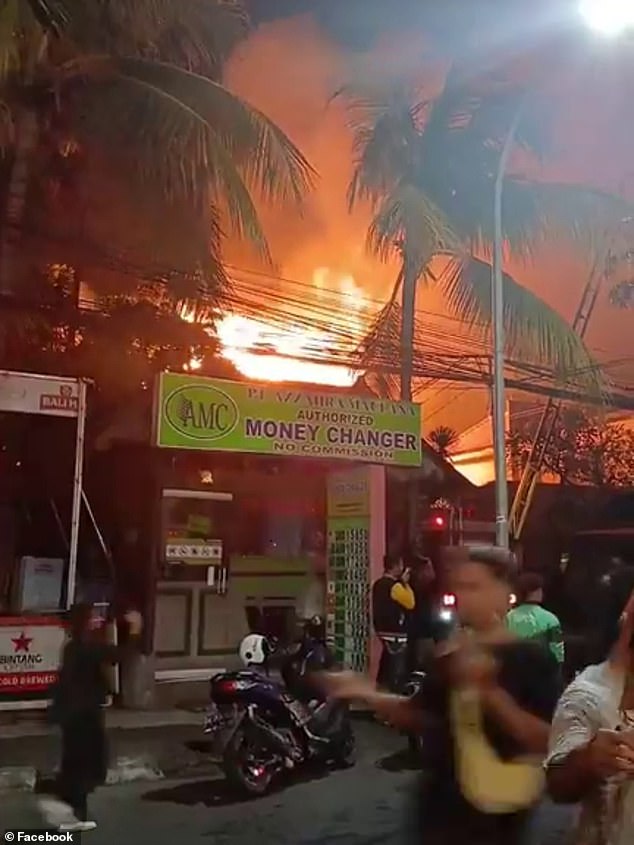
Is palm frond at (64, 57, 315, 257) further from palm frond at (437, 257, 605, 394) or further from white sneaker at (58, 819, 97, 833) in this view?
white sneaker at (58, 819, 97, 833)

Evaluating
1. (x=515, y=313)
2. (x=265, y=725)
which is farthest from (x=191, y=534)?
(x=265, y=725)

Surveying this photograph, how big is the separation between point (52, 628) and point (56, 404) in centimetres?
189

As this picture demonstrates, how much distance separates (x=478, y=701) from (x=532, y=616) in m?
3.86

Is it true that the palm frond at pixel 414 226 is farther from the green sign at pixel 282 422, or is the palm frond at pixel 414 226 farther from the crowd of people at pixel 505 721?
the crowd of people at pixel 505 721

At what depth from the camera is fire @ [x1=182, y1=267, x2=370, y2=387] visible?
12.1 metres

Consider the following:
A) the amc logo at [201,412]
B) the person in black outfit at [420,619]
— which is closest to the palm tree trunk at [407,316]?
the person in black outfit at [420,619]

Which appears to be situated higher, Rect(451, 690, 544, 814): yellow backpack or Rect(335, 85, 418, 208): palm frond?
Rect(335, 85, 418, 208): palm frond

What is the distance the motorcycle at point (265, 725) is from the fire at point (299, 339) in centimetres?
548

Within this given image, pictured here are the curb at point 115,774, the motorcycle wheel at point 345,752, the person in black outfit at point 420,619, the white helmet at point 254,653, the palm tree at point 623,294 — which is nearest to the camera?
the curb at point 115,774

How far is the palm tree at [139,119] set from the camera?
9.06 meters

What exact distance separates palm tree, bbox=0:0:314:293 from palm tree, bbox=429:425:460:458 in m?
9.52

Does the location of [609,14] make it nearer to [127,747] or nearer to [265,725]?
[265,725]

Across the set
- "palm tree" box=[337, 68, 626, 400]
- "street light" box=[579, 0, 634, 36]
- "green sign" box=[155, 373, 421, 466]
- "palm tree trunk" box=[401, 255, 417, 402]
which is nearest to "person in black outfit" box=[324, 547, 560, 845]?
"green sign" box=[155, 373, 421, 466]

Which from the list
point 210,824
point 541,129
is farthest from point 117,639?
point 541,129
